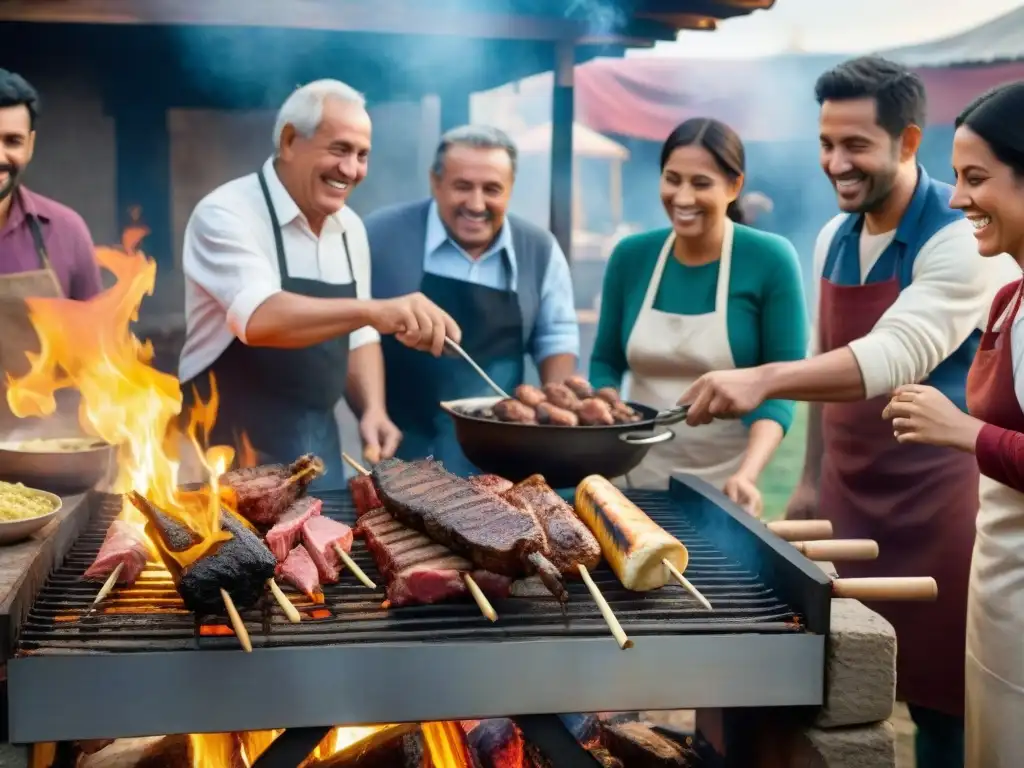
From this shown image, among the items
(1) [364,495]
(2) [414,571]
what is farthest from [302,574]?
(1) [364,495]

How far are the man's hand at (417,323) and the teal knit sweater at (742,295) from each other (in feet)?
3.57

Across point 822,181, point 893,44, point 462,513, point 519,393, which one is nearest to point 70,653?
point 462,513

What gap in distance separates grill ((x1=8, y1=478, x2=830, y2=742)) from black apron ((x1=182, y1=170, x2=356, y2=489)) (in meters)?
2.09

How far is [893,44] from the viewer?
9.91 meters

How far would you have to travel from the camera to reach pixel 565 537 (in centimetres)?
251

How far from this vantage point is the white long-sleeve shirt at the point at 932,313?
342cm

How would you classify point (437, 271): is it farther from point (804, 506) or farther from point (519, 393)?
point (804, 506)

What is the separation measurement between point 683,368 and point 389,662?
241 cm

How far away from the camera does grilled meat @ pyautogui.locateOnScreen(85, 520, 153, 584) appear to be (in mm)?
2463

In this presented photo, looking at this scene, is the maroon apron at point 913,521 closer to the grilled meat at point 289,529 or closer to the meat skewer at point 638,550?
the meat skewer at point 638,550

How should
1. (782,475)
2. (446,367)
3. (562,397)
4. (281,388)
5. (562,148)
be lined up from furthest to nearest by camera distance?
1. (782,475)
2. (562,148)
3. (446,367)
4. (281,388)
5. (562,397)

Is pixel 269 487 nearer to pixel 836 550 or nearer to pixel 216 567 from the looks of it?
pixel 216 567

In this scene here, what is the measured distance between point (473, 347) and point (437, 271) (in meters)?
0.42

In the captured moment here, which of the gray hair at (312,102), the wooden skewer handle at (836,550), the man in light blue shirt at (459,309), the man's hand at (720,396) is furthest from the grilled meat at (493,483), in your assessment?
the gray hair at (312,102)
